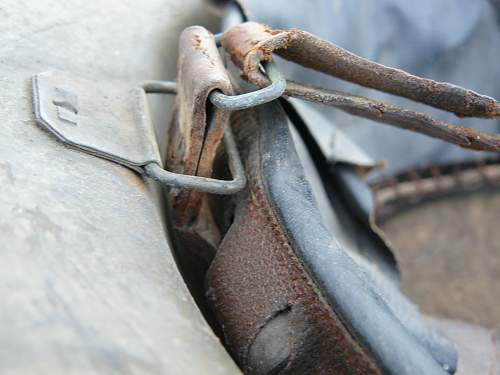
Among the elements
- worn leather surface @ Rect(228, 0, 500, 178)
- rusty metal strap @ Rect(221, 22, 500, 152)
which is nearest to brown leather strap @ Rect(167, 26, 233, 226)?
rusty metal strap @ Rect(221, 22, 500, 152)

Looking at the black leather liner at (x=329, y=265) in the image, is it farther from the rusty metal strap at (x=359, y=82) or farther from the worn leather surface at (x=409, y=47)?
the worn leather surface at (x=409, y=47)

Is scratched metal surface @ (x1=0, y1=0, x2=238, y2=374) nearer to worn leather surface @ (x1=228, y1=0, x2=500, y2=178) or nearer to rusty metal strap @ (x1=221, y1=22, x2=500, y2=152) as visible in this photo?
rusty metal strap @ (x1=221, y1=22, x2=500, y2=152)

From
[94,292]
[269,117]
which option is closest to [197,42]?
[269,117]

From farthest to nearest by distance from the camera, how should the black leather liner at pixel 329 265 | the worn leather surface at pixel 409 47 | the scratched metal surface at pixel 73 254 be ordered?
the worn leather surface at pixel 409 47 → the black leather liner at pixel 329 265 → the scratched metal surface at pixel 73 254

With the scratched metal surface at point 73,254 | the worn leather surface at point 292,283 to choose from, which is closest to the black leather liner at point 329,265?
the worn leather surface at point 292,283

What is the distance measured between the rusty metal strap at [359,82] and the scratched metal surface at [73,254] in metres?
0.17

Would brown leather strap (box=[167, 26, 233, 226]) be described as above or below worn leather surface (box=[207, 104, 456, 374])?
above

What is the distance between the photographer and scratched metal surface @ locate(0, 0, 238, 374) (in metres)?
0.39

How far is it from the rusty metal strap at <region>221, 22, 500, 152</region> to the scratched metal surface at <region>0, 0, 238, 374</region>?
Answer: 166 millimetres

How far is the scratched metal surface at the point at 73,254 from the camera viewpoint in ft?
1.29

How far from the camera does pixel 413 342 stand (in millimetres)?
531

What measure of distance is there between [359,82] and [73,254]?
Result: 0.36m

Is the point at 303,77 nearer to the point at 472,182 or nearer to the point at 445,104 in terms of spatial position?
the point at 445,104

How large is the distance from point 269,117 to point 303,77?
0.39 metres
